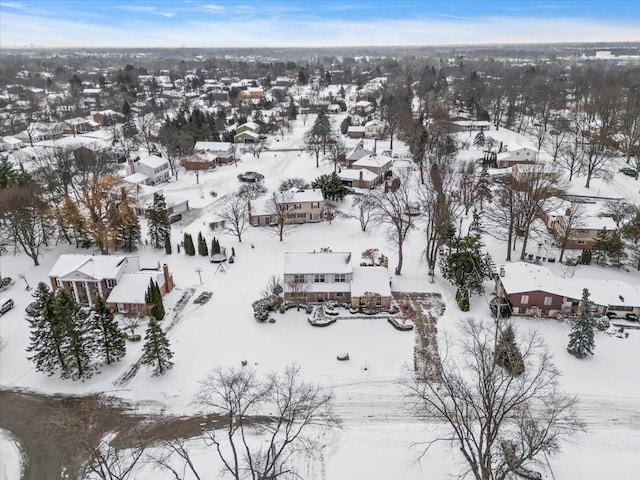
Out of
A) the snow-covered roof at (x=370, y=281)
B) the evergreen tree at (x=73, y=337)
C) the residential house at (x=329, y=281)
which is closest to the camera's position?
the evergreen tree at (x=73, y=337)

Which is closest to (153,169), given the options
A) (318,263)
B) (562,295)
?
(318,263)

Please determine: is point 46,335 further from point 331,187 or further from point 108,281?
point 331,187

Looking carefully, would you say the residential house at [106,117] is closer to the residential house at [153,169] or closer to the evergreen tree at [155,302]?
the residential house at [153,169]

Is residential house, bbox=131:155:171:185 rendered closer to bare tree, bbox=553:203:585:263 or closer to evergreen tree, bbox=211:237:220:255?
evergreen tree, bbox=211:237:220:255

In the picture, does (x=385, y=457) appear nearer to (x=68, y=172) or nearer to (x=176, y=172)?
(x=68, y=172)

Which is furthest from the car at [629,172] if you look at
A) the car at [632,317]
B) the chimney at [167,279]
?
the chimney at [167,279]

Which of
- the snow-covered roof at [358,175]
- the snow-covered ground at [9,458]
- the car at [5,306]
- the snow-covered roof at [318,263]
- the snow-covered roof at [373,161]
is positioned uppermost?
the snow-covered roof at [373,161]
